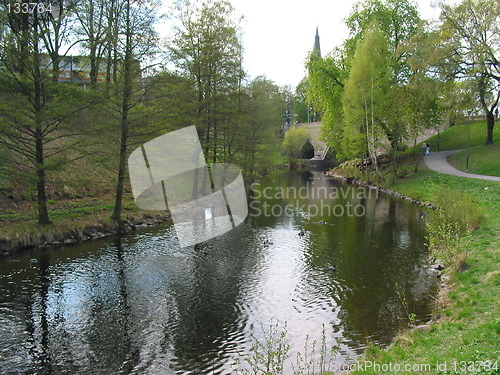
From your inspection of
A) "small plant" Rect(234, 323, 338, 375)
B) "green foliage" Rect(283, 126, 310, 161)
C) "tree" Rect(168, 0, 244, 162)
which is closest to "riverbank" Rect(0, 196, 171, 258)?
"tree" Rect(168, 0, 244, 162)

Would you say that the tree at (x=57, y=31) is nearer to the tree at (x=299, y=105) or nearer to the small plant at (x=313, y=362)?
the small plant at (x=313, y=362)

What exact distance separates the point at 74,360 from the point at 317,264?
29.1ft

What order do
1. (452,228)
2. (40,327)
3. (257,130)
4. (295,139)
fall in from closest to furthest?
(40,327) < (452,228) < (257,130) < (295,139)

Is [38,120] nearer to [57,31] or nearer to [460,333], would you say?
[57,31]

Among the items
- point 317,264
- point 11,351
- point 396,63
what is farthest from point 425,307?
point 396,63

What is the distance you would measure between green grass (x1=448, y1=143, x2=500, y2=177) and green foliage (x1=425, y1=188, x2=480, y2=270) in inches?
620

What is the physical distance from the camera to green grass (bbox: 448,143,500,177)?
30511 mm

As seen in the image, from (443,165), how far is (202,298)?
32127 millimetres

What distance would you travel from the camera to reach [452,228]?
14953 millimetres

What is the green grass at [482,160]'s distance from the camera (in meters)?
30.5

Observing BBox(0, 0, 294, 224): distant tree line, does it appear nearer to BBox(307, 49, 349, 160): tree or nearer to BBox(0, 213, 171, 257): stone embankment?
BBox(0, 213, 171, 257): stone embankment

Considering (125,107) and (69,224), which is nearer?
(69,224)

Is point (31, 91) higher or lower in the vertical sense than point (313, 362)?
higher

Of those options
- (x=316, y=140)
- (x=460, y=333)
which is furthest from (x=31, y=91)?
(x=316, y=140)
